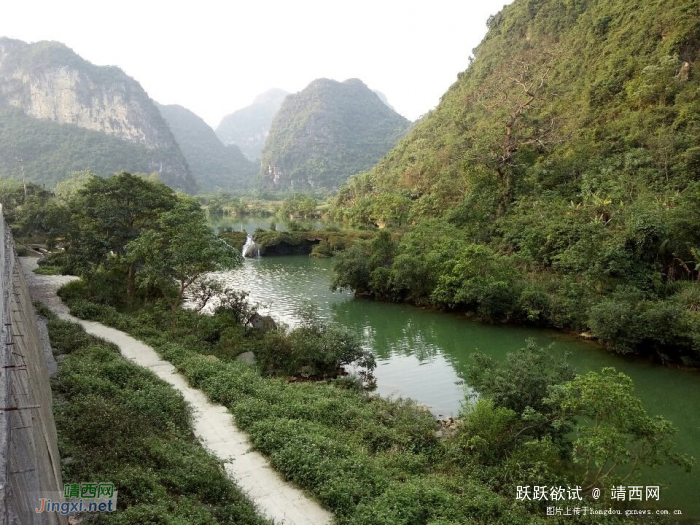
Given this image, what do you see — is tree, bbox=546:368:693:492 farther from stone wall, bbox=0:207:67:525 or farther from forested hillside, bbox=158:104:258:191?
forested hillside, bbox=158:104:258:191

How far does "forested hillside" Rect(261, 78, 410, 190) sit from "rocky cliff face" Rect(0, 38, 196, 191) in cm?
2839

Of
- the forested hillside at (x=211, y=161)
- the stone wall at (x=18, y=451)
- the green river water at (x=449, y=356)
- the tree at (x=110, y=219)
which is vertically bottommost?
the green river water at (x=449, y=356)

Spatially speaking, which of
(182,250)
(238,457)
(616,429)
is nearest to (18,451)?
(238,457)

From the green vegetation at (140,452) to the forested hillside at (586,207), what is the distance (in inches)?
523

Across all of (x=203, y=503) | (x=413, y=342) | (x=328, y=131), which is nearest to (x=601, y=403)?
(x=203, y=503)

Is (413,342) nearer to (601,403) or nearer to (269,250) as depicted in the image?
(601,403)

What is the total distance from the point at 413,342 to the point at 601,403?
11.2m

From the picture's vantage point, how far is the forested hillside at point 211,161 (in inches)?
6220

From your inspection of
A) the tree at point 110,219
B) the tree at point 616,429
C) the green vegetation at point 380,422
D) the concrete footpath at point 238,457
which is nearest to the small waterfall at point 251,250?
the tree at point 110,219

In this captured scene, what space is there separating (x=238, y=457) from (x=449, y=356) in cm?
1015

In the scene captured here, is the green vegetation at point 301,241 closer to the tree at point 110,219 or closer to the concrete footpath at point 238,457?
the tree at point 110,219

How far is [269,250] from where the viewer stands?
41250mm

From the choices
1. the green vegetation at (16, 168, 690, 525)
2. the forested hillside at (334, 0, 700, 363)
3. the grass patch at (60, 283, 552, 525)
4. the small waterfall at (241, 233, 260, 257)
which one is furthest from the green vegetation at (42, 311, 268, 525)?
the small waterfall at (241, 233, 260, 257)

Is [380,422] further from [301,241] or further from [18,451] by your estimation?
[301,241]
